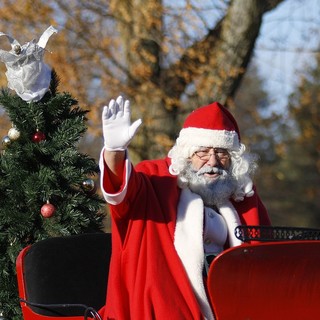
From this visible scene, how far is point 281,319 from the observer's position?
3369 millimetres

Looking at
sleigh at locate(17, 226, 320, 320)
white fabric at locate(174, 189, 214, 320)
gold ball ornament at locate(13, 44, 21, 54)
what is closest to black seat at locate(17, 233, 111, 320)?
sleigh at locate(17, 226, 320, 320)

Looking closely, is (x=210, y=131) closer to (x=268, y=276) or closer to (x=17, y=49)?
(x=268, y=276)

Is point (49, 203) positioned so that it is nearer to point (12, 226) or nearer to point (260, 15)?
point (12, 226)

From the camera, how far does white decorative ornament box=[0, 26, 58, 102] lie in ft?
16.0

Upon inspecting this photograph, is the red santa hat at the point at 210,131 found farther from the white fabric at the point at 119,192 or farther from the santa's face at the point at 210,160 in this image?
the white fabric at the point at 119,192

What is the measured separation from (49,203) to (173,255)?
1.41m

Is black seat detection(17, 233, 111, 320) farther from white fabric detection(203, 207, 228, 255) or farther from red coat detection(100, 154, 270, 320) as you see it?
white fabric detection(203, 207, 228, 255)

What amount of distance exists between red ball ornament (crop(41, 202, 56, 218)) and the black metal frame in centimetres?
172

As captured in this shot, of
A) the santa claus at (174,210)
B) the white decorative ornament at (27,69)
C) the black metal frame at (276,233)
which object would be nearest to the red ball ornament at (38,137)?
the white decorative ornament at (27,69)

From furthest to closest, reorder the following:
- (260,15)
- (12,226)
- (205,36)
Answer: (205,36) < (260,15) < (12,226)

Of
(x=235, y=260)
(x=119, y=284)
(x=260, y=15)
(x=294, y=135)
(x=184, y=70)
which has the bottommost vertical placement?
(x=294, y=135)

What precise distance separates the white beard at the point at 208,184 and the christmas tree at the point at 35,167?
1129 millimetres

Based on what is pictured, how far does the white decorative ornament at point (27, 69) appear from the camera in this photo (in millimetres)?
4883

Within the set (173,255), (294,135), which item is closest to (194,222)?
(173,255)
